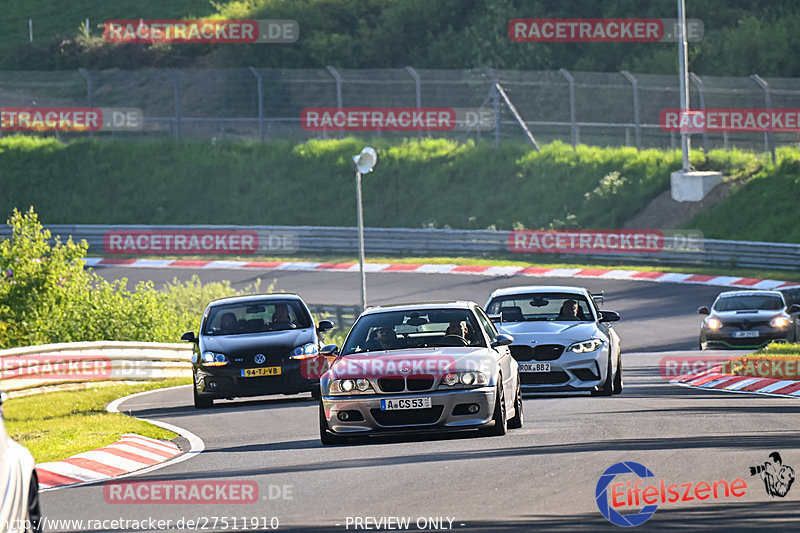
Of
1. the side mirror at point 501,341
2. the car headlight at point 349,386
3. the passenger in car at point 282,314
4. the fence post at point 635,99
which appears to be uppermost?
the fence post at point 635,99

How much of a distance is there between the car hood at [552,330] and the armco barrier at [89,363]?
8.03 m

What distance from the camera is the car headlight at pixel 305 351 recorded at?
20188 mm

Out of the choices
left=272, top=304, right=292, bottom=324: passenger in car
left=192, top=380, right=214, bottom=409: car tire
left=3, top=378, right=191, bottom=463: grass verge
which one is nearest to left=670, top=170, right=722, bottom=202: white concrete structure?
left=3, top=378, right=191, bottom=463: grass verge

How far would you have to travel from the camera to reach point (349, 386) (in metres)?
14.0

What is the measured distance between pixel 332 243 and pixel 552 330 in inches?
1168

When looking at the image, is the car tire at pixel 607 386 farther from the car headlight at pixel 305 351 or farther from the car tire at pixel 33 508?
the car tire at pixel 33 508

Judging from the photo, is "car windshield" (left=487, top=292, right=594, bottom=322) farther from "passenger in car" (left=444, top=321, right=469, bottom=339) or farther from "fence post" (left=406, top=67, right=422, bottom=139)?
"fence post" (left=406, top=67, right=422, bottom=139)

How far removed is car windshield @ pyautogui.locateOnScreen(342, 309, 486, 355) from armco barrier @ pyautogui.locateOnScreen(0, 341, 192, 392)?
911 centimetres

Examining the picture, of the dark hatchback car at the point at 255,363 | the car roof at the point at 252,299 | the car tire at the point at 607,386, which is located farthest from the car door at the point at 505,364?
the car roof at the point at 252,299

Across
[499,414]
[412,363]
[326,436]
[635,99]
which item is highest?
[635,99]

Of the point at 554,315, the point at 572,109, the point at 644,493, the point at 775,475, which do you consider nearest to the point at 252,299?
the point at 554,315

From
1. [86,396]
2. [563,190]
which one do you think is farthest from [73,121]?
[86,396]

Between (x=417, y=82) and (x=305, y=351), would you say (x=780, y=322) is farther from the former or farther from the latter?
(x=417, y=82)

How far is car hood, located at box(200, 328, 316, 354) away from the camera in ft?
66.3
